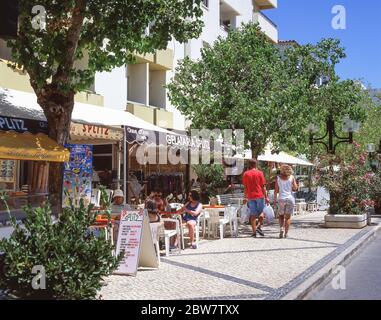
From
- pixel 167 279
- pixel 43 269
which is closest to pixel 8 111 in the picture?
pixel 167 279

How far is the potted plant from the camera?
15797mm

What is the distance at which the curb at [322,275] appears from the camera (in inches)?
279

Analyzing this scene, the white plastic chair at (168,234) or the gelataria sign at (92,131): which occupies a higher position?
the gelataria sign at (92,131)

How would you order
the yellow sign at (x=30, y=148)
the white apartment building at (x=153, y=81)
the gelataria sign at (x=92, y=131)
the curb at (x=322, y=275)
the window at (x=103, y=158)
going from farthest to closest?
1. the window at (x=103, y=158)
2. the white apartment building at (x=153, y=81)
3. the gelataria sign at (x=92, y=131)
4. the yellow sign at (x=30, y=148)
5. the curb at (x=322, y=275)

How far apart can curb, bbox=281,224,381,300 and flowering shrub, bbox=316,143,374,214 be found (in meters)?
2.97

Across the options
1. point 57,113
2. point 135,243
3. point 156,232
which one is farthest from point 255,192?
point 57,113

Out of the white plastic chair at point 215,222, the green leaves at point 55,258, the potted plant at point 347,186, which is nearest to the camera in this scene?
the green leaves at point 55,258

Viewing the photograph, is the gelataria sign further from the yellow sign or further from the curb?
the curb

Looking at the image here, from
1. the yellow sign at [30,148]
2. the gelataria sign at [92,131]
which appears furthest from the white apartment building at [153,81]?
the yellow sign at [30,148]

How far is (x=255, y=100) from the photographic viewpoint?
640 inches

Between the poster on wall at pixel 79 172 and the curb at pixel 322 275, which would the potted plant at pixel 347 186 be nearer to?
the curb at pixel 322 275

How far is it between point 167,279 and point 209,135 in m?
9.08

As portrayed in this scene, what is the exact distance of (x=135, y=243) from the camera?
8406 millimetres
